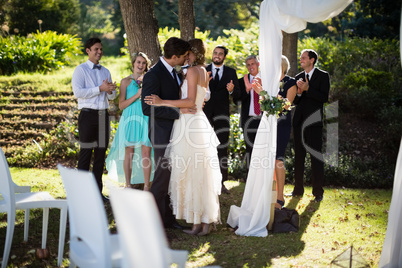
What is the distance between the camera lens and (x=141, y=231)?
2314 millimetres

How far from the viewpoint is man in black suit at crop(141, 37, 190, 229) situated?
5.00m


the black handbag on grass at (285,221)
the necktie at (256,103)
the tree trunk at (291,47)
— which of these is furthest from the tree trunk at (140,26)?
the black handbag on grass at (285,221)

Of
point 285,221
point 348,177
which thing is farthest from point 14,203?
point 348,177

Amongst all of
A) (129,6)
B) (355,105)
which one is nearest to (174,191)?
(129,6)

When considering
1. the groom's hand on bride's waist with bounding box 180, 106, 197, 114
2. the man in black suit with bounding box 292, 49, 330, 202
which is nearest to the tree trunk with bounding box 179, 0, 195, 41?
the man in black suit with bounding box 292, 49, 330, 202

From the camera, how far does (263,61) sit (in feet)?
18.1

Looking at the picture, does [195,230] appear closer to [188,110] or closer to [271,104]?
[188,110]

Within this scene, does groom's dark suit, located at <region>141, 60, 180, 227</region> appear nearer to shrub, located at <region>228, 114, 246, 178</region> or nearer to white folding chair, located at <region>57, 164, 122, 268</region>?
white folding chair, located at <region>57, 164, 122, 268</region>

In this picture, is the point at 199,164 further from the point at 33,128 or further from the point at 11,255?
the point at 33,128

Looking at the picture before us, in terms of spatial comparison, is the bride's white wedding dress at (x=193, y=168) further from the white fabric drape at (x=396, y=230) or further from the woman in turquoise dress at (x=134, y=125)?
the white fabric drape at (x=396, y=230)

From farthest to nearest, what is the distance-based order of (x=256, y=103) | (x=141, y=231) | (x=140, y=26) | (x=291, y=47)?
(x=291, y=47)
(x=140, y=26)
(x=256, y=103)
(x=141, y=231)

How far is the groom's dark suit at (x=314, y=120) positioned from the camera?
6590 mm

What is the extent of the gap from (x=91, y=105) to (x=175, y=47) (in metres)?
1.67

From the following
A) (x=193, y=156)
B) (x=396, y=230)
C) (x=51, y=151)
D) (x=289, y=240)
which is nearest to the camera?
(x=396, y=230)
